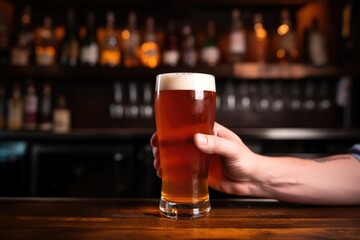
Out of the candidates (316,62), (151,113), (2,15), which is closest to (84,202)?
(151,113)

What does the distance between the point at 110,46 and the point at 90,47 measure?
0.67ft

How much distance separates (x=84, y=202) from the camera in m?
0.76

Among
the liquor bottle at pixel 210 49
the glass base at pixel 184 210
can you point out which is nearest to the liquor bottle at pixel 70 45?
the liquor bottle at pixel 210 49

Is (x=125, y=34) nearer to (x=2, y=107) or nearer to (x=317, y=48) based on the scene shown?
(x=2, y=107)

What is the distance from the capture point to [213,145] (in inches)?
24.9

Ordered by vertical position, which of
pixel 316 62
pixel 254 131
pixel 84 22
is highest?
pixel 84 22

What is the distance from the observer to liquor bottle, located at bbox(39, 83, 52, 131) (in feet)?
9.33

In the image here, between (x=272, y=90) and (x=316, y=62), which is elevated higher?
(x=316, y=62)

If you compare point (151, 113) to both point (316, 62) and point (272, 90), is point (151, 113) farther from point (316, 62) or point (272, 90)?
point (316, 62)

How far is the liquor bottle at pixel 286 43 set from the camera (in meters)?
2.97

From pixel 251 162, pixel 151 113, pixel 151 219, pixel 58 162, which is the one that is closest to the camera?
pixel 151 219

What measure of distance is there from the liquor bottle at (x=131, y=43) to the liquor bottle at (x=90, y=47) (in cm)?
22

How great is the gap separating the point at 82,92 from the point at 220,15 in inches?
50.1

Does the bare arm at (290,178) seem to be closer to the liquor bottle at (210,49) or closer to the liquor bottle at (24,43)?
the liquor bottle at (210,49)
